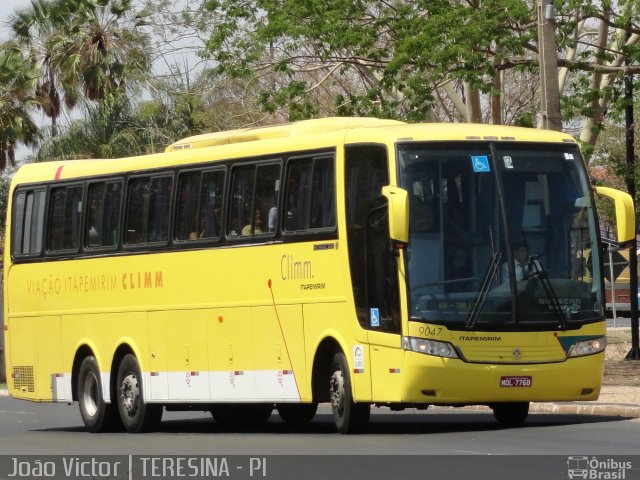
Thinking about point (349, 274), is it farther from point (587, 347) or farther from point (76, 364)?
point (76, 364)

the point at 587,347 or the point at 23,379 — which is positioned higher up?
the point at 587,347

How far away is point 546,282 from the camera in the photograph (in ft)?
56.6

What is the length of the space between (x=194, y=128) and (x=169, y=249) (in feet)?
84.4

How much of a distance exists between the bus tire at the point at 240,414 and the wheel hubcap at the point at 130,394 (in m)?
1.02

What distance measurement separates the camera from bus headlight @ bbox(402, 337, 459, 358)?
16766 mm

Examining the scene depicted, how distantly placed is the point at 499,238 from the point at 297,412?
5430 mm

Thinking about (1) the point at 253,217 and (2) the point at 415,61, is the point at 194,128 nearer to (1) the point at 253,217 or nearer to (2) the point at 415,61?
(2) the point at 415,61

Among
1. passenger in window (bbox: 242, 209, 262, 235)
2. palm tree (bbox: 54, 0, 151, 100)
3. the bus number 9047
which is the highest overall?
palm tree (bbox: 54, 0, 151, 100)

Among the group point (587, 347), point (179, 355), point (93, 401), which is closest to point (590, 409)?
point (587, 347)

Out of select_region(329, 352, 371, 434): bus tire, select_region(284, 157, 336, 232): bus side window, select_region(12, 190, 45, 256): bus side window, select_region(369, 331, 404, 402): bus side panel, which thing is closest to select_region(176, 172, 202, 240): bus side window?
select_region(284, 157, 336, 232): bus side window

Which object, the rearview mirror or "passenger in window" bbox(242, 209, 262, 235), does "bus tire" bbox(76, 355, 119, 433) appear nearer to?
"passenger in window" bbox(242, 209, 262, 235)

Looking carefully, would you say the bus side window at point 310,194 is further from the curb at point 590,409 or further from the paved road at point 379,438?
the curb at point 590,409
